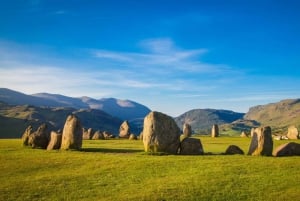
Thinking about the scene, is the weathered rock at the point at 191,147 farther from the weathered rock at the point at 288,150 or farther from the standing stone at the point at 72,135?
the standing stone at the point at 72,135

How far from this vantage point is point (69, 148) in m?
43.2

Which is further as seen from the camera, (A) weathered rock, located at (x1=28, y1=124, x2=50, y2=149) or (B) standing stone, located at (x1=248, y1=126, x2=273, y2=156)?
(A) weathered rock, located at (x1=28, y1=124, x2=50, y2=149)

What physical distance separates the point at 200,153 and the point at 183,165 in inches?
346

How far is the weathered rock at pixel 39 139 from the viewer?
1797 inches

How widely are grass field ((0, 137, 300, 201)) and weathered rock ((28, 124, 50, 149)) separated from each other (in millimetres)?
8624

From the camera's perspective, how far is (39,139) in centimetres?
4578

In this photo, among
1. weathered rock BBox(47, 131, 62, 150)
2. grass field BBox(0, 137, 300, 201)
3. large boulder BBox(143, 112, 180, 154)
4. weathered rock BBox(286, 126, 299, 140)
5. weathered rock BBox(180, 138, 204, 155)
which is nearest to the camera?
grass field BBox(0, 137, 300, 201)

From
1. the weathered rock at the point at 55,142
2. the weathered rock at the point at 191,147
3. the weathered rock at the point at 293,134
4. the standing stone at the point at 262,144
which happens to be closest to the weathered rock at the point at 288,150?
the standing stone at the point at 262,144

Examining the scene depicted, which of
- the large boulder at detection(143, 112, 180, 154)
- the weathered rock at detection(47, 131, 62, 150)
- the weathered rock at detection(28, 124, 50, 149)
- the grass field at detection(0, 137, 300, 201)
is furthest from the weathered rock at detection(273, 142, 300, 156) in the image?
the weathered rock at detection(28, 124, 50, 149)

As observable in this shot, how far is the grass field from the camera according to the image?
80.9 ft

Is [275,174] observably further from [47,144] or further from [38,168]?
[47,144]

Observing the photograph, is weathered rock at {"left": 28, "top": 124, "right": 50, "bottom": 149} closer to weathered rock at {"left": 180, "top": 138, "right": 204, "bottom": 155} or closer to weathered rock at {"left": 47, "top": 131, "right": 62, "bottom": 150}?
weathered rock at {"left": 47, "top": 131, "right": 62, "bottom": 150}

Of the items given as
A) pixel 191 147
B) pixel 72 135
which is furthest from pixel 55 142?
pixel 191 147

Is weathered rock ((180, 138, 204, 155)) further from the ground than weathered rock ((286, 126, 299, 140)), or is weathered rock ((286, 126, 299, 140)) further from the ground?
weathered rock ((286, 126, 299, 140))
